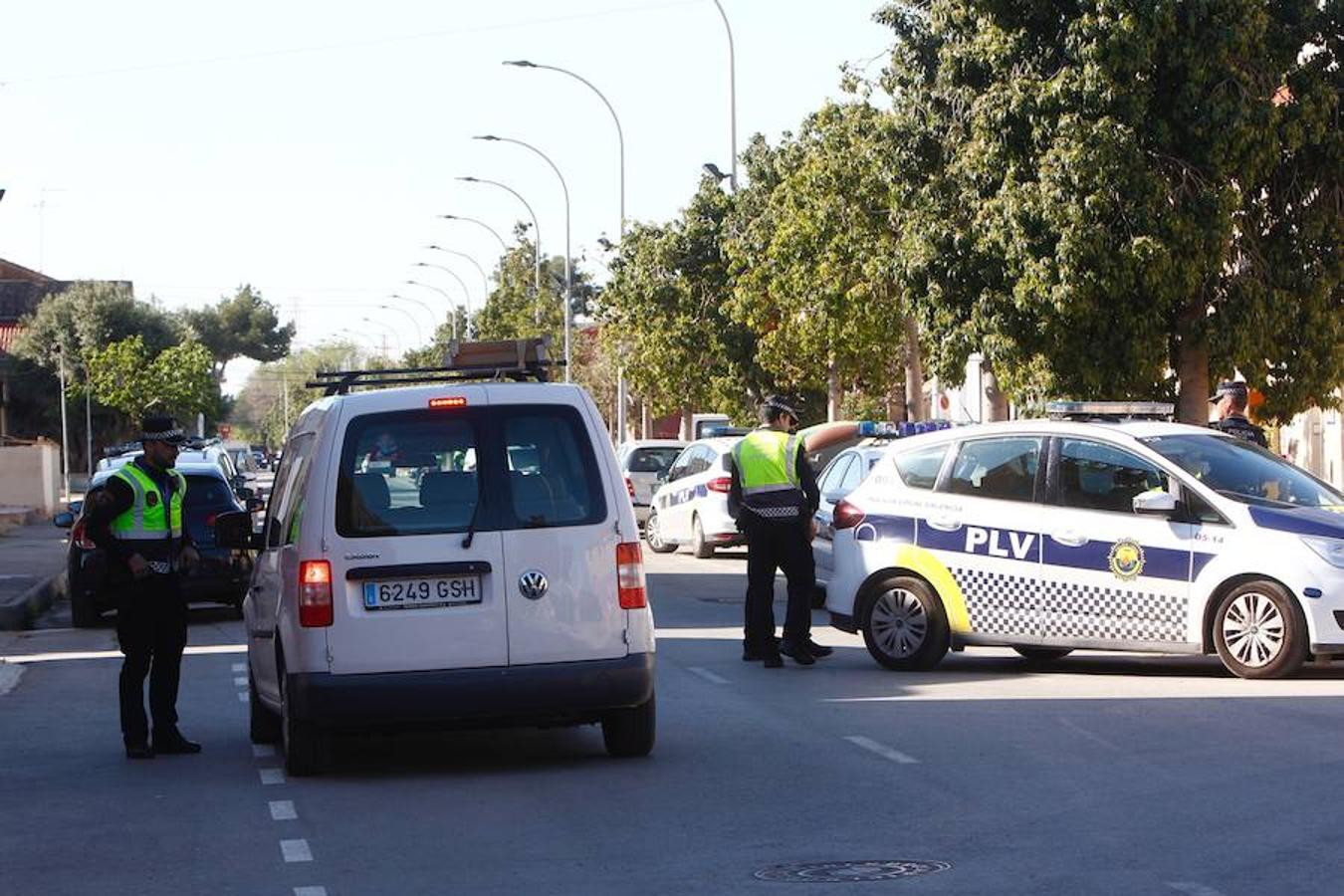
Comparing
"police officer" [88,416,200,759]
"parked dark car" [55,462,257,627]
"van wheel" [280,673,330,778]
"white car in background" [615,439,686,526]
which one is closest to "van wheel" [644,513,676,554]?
"white car in background" [615,439,686,526]

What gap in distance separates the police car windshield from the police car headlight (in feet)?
1.54

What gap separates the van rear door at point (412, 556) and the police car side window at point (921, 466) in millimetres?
5311

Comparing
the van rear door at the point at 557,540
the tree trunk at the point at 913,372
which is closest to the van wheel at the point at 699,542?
the tree trunk at the point at 913,372

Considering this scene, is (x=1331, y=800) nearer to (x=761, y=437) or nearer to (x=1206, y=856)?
(x=1206, y=856)

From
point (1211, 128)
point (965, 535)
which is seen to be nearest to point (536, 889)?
point (965, 535)

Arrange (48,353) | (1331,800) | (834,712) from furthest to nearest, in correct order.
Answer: (48,353), (834,712), (1331,800)

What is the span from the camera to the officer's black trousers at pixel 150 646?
11.9 metres

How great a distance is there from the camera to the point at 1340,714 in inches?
486

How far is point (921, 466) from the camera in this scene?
15.4 m

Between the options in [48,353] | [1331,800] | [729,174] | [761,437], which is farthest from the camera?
[48,353]

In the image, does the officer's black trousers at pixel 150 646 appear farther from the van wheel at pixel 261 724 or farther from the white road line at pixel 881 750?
the white road line at pixel 881 750

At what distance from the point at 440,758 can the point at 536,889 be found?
381 cm

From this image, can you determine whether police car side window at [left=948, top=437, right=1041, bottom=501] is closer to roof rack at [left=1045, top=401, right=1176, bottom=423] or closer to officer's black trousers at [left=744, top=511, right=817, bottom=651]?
roof rack at [left=1045, top=401, right=1176, bottom=423]

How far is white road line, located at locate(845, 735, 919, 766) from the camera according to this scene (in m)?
10.9
